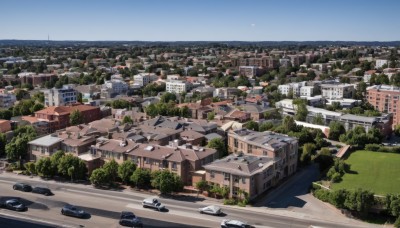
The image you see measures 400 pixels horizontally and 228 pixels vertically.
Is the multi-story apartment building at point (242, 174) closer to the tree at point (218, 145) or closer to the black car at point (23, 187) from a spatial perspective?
the tree at point (218, 145)

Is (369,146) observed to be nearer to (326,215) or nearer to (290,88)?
(326,215)

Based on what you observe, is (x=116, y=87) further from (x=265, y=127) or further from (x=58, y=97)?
(x=265, y=127)

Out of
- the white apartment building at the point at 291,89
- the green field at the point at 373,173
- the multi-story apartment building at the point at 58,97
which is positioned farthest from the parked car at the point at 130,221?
the white apartment building at the point at 291,89

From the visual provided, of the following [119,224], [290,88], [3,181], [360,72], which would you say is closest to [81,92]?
[290,88]

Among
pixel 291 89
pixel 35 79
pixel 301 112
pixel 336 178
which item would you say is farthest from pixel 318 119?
pixel 35 79

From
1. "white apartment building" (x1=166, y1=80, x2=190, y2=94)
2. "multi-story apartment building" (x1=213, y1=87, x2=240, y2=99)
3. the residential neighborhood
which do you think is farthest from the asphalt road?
"white apartment building" (x1=166, y1=80, x2=190, y2=94)
